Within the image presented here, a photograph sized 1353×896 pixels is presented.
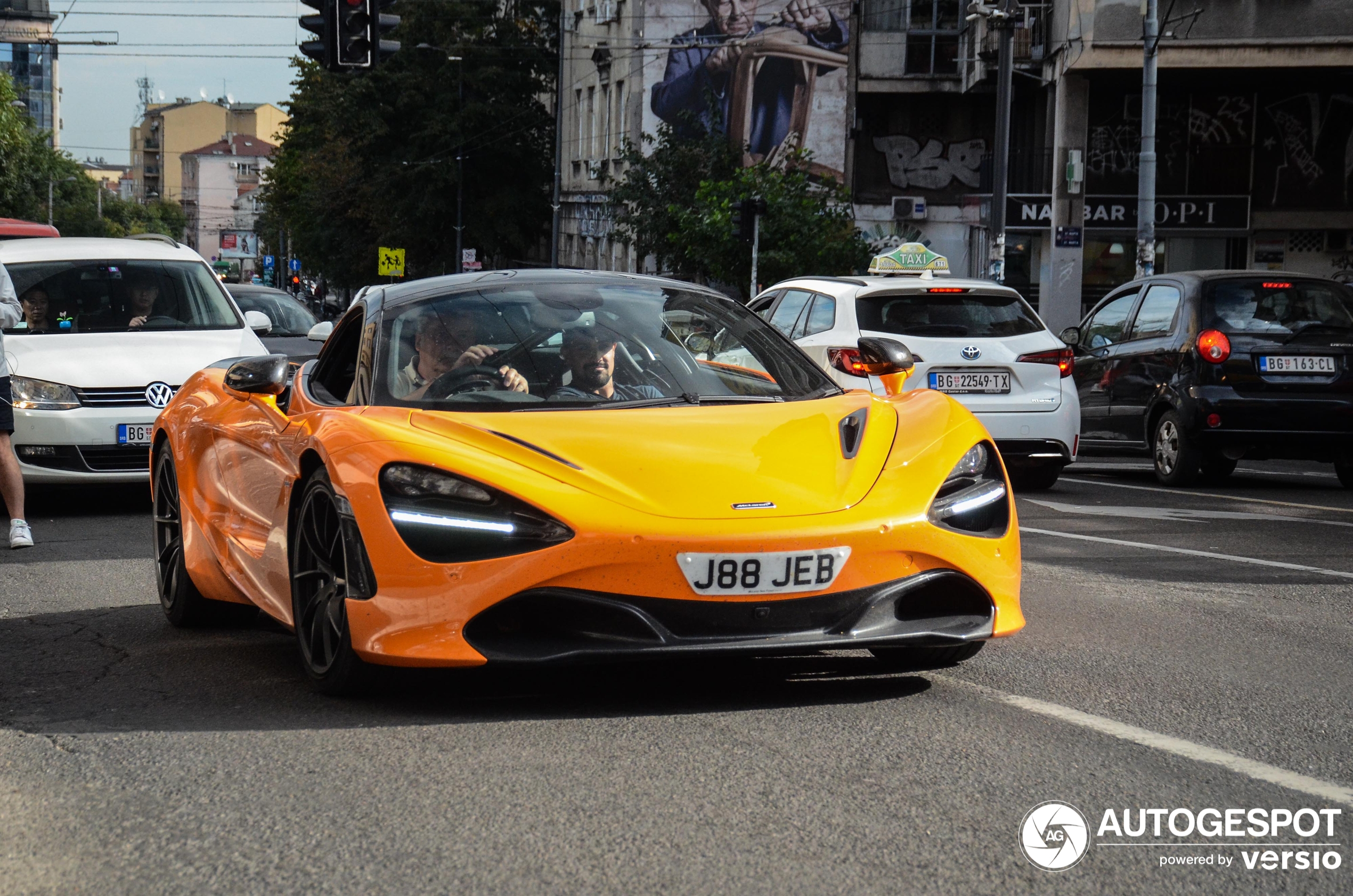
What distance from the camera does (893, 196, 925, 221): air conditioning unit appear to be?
161ft

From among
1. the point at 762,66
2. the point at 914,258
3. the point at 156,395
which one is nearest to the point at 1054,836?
the point at 156,395

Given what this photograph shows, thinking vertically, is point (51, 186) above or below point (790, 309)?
above

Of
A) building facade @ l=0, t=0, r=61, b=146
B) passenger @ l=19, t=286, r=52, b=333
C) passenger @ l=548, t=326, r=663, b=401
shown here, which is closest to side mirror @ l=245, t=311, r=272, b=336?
passenger @ l=19, t=286, r=52, b=333

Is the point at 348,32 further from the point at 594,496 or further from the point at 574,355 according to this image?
the point at 594,496

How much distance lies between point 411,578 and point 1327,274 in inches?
1513

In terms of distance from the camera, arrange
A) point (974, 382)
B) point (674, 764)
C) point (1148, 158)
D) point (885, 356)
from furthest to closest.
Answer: point (1148, 158), point (974, 382), point (885, 356), point (674, 764)

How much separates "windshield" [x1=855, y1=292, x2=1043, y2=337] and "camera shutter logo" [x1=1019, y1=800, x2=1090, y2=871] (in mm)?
8817

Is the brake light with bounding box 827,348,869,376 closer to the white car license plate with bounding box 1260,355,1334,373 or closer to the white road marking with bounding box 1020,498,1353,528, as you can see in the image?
the white road marking with bounding box 1020,498,1353,528

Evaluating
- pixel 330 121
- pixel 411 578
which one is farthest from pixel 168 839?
pixel 330 121

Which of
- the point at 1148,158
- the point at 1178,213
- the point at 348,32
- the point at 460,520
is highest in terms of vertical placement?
the point at 348,32

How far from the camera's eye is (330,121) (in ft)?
232

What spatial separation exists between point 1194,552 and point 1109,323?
6029mm

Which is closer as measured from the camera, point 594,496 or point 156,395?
point 594,496

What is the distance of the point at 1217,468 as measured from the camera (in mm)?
13938
